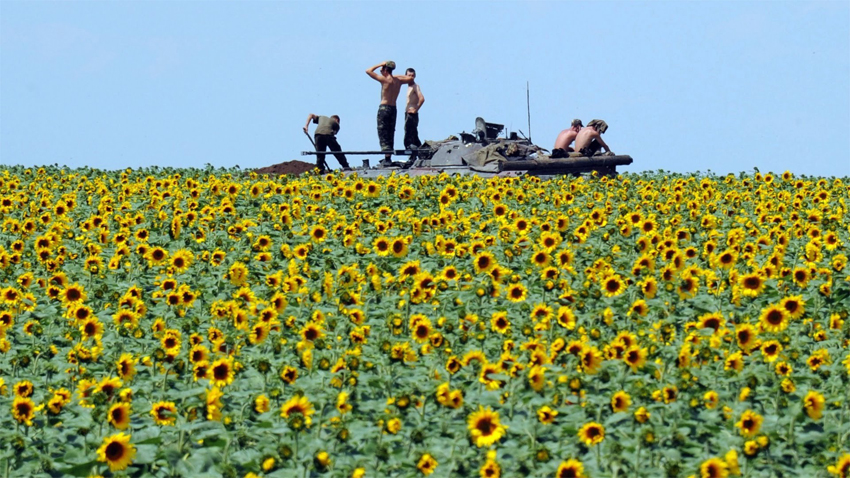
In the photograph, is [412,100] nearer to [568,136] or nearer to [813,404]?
[568,136]

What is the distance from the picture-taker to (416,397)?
29.9ft

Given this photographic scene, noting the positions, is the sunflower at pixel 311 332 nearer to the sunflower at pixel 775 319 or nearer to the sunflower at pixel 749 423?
the sunflower at pixel 749 423

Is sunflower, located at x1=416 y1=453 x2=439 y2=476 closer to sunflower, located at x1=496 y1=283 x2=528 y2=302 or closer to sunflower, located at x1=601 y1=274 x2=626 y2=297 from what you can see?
sunflower, located at x1=496 y1=283 x2=528 y2=302

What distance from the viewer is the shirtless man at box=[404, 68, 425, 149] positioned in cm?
3152

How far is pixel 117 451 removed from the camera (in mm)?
7828

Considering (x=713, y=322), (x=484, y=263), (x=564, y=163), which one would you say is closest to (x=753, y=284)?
(x=713, y=322)

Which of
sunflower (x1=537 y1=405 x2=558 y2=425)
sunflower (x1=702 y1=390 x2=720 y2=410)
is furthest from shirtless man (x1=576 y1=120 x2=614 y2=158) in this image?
sunflower (x1=537 y1=405 x2=558 y2=425)

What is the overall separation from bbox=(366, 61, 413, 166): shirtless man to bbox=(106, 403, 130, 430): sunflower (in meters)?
23.2

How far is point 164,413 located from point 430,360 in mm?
2712

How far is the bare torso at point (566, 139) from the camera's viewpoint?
30.0 metres

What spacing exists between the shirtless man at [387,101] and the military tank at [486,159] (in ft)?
1.22

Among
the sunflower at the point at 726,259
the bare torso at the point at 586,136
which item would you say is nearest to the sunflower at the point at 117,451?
the sunflower at the point at 726,259

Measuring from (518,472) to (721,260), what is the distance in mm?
6409

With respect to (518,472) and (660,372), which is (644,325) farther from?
(518,472)
